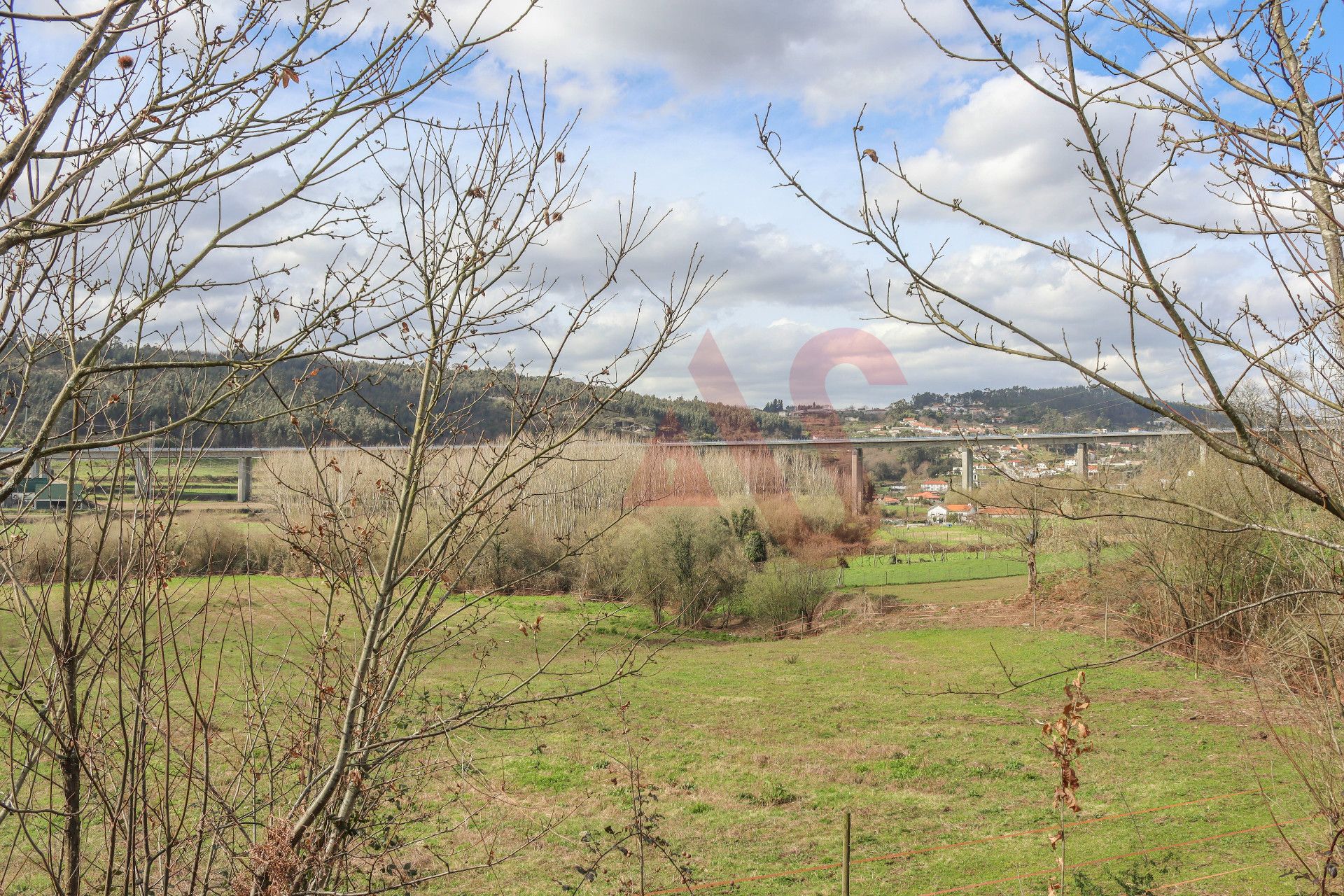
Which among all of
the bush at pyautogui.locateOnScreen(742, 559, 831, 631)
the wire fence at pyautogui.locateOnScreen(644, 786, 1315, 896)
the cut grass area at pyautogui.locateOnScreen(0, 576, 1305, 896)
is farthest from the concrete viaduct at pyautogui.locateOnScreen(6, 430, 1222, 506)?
the bush at pyautogui.locateOnScreen(742, 559, 831, 631)

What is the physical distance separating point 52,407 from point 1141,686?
2170cm

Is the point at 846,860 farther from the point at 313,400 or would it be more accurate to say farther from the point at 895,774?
the point at 895,774

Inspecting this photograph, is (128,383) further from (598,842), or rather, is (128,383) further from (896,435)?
(896,435)

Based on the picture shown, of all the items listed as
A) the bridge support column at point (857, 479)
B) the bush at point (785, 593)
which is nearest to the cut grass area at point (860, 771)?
the bush at point (785, 593)

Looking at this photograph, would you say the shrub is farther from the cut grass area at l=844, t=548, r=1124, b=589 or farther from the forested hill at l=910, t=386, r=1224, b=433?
the forested hill at l=910, t=386, r=1224, b=433

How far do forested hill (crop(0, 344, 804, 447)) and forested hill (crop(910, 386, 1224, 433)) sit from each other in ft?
5.69

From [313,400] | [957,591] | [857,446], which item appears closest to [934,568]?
[957,591]

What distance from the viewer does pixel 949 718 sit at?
1777cm

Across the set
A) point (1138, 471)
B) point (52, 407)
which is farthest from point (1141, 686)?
point (52, 407)

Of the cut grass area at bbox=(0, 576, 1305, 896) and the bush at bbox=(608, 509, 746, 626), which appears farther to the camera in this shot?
the bush at bbox=(608, 509, 746, 626)

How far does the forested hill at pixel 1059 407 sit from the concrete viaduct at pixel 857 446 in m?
0.20

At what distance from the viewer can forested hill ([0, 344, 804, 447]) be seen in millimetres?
2590

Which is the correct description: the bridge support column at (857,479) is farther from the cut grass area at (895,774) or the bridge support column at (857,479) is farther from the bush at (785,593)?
the cut grass area at (895,774)

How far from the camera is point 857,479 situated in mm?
45125
